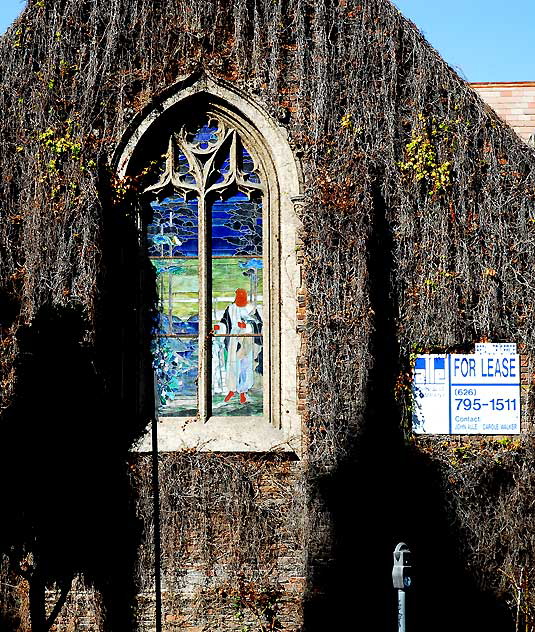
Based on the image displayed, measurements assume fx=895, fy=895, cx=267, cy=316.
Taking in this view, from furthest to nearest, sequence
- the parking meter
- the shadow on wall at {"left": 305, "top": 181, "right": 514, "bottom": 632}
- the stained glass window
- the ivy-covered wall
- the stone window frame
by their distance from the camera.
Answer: the stained glass window, the stone window frame, the ivy-covered wall, the shadow on wall at {"left": 305, "top": 181, "right": 514, "bottom": 632}, the parking meter

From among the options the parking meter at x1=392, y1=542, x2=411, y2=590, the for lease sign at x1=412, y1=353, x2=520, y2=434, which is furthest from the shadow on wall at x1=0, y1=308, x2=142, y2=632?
the for lease sign at x1=412, y1=353, x2=520, y2=434

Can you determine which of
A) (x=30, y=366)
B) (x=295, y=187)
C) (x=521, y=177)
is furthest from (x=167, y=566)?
(x=521, y=177)

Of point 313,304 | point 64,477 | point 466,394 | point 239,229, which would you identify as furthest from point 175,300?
point 466,394

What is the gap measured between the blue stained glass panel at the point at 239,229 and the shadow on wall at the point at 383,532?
1.23 m

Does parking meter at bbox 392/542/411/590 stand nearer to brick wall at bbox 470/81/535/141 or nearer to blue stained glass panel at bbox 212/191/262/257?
blue stained glass panel at bbox 212/191/262/257

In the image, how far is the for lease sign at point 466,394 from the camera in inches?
338

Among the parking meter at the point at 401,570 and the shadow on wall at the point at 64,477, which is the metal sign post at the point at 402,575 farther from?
the shadow on wall at the point at 64,477

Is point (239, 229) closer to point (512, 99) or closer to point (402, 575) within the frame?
point (402, 575)

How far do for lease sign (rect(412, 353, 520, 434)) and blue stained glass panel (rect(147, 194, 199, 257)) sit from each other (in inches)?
101

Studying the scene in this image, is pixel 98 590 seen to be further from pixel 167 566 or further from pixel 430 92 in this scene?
pixel 430 92

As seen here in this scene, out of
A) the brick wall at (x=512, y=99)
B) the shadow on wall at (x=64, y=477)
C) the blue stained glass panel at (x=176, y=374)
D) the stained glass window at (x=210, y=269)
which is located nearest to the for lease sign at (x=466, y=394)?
the stained glass window at (x=210, y=269)

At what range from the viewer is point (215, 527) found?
8500 mm

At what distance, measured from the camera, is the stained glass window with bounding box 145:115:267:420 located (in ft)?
29.3

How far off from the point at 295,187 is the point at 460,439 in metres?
2.89
